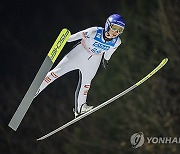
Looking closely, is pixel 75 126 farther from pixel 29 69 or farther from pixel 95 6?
pixel 95 6

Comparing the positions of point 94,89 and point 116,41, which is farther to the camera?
point 94,89

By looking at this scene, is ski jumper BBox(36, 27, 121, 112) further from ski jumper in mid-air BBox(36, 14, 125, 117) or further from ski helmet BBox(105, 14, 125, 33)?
ski helmet BBox(105, 14, 125, 33)

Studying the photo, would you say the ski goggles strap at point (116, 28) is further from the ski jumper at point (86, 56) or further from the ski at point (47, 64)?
the ski at point (47, 64)

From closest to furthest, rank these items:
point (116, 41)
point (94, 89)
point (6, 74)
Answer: point (116, 41)
point (94, 89)
point (6, 74)

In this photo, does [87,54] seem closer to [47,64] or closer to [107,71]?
[47,64]

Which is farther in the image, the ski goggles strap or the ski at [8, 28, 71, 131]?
the ski at [8, 28, 71, 131]

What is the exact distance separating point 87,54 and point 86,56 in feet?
0.06

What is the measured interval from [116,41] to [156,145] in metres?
7.10

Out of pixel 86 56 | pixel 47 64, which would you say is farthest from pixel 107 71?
pixel 47 64

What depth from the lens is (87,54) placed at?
5.06 meters

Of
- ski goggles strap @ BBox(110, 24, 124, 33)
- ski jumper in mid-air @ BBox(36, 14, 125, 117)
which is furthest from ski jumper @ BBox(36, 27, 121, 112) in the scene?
ski goggles strap @ BBox(110, 24, 124, 33)

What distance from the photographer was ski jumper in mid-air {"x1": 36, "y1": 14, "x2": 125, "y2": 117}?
4918 mm

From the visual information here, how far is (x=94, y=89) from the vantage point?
36.7 feet

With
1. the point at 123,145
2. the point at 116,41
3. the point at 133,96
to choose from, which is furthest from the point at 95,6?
the point at 116,41
